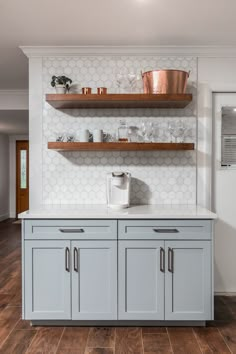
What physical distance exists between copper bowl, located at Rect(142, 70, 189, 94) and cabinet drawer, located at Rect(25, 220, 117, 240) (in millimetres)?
1287

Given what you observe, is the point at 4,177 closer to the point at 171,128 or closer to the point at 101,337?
the point at 171,128

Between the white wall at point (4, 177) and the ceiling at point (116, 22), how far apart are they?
6.71 meters

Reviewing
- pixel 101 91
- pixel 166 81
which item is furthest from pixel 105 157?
pixel 166 81

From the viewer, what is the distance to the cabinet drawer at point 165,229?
3.01 m

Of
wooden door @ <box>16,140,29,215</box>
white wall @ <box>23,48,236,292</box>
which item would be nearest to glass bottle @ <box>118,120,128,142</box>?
white wall @ <box>23,48,236,292</box>

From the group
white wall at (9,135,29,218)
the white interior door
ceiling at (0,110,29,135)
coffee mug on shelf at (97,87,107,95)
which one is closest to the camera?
coffee mug on shelf at (97,87,107,95)

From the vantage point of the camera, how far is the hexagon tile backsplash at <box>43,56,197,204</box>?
374cm

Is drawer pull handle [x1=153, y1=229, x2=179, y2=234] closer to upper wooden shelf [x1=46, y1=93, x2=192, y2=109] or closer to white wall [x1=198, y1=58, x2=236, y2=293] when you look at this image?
white wall [x1=198, y1=58, x2=236, y2=293]

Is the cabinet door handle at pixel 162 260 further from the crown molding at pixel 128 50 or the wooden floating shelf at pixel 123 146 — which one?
the crown molding at pixel 128 50

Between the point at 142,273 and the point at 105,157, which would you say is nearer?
the point at 142,273

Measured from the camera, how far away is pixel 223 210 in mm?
3820

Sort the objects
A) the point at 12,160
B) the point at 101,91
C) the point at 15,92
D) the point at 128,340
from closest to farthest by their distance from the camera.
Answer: the point at 128,340 → the point at 101,91 → the point at 15,92 → the point at 12,160

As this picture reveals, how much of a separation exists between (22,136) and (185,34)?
8222 millimetres

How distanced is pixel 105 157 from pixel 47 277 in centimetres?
130
